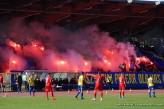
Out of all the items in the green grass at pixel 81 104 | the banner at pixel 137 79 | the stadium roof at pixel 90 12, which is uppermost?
the stadium roof at pixel 90 12

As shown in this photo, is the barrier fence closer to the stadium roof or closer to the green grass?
the stadium roof

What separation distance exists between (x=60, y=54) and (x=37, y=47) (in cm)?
419

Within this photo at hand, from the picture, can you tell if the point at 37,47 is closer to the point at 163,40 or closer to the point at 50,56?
the point at 50,56

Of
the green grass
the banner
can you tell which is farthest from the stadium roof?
the green grass

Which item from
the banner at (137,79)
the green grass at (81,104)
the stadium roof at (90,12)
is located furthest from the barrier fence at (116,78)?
the green grass at (81,104)

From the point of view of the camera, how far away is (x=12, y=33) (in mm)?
61906

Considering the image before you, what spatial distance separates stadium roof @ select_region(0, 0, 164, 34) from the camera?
59281 millimetres

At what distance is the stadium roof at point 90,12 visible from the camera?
5928 cm

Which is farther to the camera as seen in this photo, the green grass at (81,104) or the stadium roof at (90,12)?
the stadium roof at (90,12)

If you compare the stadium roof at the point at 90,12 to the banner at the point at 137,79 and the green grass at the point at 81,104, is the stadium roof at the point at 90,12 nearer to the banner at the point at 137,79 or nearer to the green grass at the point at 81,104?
the banner at the point at 137,79

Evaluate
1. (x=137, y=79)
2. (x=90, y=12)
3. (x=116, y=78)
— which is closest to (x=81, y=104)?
(x=116, y=78)

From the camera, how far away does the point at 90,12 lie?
63.6m

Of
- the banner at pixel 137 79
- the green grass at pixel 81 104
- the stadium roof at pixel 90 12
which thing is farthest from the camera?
the stadium roof at pixel 90 12

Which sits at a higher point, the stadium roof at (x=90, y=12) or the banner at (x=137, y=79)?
the stadium roof at (x=90, y=12)
